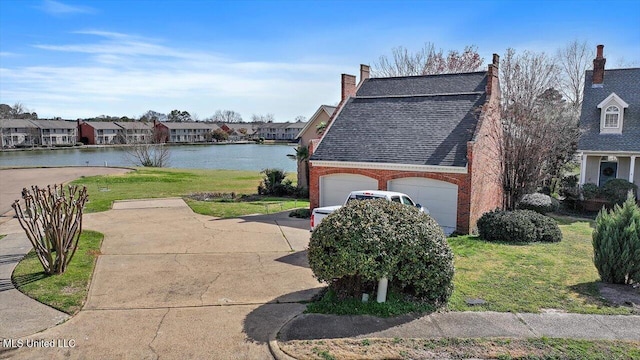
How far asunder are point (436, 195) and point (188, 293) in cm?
1043

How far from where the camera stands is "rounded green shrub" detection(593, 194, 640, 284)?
30.2 ft

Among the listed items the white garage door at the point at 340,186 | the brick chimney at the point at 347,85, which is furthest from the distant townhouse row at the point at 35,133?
the white garage door at the point at 340,186

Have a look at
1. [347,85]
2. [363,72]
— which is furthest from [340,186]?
[363,72]

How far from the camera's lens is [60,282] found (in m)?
9.25

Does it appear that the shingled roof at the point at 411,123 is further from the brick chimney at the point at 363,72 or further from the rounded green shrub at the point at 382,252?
the rounded green shrub at the point at 382,252

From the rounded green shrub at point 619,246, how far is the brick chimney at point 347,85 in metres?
13.5

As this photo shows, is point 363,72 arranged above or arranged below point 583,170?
above

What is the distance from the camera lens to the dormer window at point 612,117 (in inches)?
891

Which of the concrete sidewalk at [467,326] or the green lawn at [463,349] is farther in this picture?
the concrete sidewalk at [467,326]

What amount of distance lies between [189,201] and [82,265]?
11586 mm

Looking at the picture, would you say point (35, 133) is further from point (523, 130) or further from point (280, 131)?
point (523, 130)

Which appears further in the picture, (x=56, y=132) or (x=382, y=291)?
(x=56, y=132)

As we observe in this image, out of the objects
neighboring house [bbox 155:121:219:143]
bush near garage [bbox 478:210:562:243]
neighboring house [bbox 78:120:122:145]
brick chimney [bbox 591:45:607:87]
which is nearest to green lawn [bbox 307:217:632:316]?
bush near garage [bbox 478:210:562:243]

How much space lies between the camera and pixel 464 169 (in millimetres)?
15164
